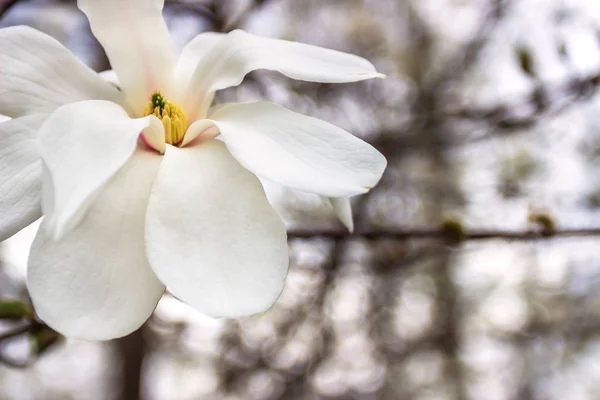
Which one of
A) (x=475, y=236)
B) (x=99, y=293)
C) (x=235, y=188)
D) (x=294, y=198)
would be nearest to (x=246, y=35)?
(x=235, y=188)

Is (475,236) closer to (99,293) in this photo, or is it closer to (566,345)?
(99,293)

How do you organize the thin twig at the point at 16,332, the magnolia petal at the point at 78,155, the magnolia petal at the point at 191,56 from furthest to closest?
the thin twig at the point at 16,332
the magnolia petal at the point at 191,56
the magnolia petal at the point at 78,155

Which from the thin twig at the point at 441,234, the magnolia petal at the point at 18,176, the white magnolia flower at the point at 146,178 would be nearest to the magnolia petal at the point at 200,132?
the white magnolia flower at the point at 146,178

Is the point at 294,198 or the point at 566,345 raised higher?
the point at 294,198

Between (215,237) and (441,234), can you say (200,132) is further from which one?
(441,234)

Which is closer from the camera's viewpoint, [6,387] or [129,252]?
[129,252]

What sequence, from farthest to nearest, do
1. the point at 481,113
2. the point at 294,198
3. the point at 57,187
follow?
the point at 294,198 → the point at 481,113 → the point at 57,187

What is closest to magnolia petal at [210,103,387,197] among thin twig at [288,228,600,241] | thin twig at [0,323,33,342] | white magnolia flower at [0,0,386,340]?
white magnolia flower at [0,0,386,340]

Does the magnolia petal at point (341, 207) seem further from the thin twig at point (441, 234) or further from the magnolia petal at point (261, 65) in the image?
the thin twig at point (441, 234)
